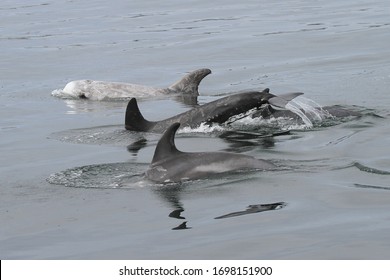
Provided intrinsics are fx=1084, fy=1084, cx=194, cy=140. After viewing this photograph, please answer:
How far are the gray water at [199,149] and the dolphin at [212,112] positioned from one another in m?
0.38

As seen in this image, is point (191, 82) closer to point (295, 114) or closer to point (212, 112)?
point (212, 112)

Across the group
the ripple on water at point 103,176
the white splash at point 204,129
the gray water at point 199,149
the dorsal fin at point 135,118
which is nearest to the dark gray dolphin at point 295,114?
the gray water at point 199,149

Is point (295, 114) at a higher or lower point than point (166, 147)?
lower

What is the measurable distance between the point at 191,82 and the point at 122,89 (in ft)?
5.62

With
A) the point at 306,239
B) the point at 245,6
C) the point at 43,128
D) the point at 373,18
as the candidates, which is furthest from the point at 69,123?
the point at 245,6

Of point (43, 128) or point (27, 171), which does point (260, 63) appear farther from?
point (27, 171)

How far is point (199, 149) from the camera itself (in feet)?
50.5

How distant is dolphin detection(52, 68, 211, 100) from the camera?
70.0 feet

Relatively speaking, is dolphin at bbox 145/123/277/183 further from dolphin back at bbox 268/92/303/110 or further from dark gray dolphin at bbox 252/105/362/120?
dark gray dolphin at bbox 252/105/362/120

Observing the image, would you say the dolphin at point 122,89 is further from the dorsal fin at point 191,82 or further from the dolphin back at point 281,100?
the dolphin back at point 281,100

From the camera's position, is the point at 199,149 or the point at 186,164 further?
the point at 199,149

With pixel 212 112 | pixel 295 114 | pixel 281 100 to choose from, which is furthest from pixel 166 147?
pixel 295 114

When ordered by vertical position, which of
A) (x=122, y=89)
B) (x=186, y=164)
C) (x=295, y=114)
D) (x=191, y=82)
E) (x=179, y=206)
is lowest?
(x=122, y=89)

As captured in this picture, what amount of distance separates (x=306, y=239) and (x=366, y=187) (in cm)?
191
